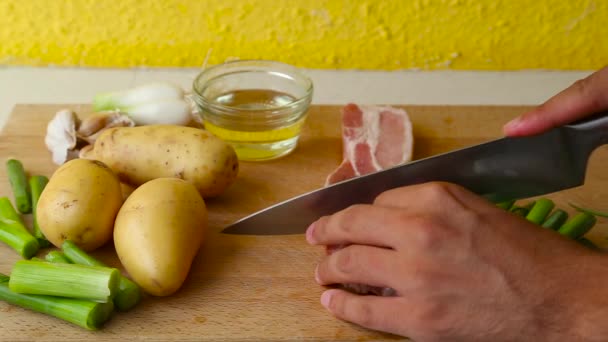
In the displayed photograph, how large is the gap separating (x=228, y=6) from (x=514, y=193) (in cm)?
105

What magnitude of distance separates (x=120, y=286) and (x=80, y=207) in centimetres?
17

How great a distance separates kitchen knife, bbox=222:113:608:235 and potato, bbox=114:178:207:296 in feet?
0.40

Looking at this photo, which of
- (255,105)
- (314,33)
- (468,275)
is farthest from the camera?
(314,33)

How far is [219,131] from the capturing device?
1.65 meters

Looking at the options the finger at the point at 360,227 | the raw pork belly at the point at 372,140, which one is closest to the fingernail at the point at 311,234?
the finger at the point at 360,227

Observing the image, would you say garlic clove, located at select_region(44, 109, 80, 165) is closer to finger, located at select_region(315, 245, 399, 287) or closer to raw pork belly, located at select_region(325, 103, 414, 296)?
raw pork belly, located at select_region(325, 103, 414, 296)

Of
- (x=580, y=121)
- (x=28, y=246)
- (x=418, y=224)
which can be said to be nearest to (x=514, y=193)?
(x=580, y=121)

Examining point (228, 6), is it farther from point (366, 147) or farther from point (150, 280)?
point (150, 280)

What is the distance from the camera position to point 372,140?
1612 millimetres

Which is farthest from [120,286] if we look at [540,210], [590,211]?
[590,211]

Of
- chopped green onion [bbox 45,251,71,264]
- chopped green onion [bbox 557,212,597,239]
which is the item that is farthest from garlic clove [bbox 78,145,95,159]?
chopped green onion [bbox 557,212,597,239]

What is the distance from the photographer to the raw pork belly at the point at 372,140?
5.10ft

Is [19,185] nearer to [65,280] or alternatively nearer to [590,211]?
[65,280]

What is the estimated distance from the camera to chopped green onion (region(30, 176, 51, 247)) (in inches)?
53.2
